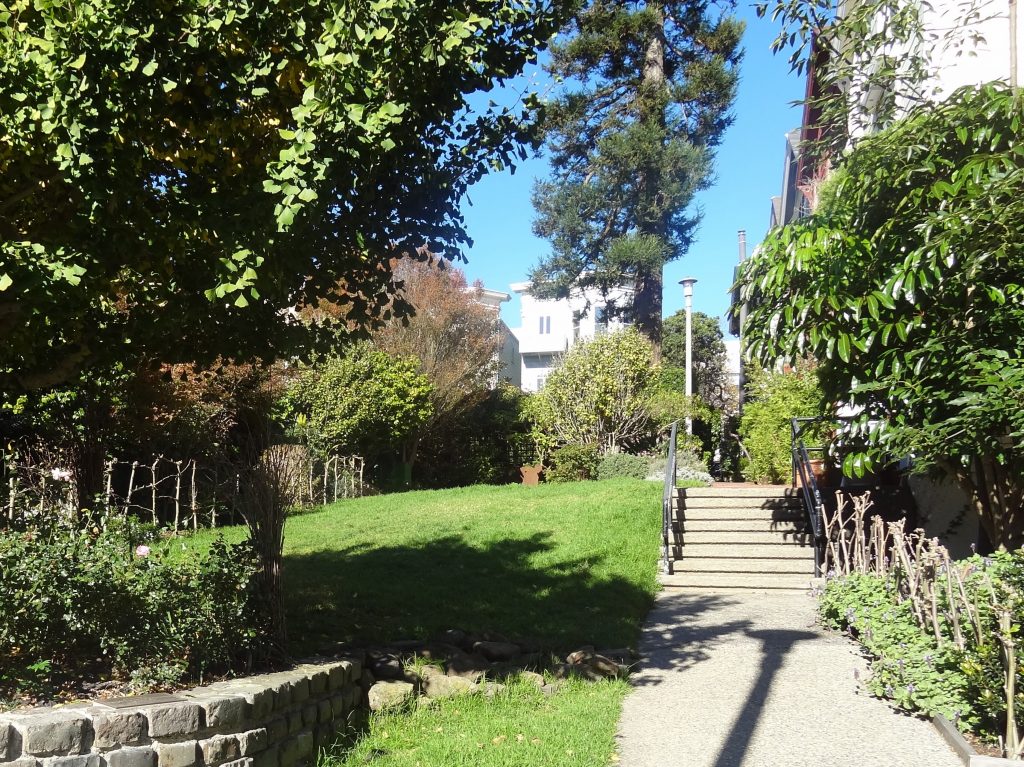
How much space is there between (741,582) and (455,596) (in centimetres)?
383

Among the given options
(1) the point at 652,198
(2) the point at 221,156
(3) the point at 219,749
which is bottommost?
(3) the point at 219,749

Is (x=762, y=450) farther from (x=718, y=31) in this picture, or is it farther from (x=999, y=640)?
(x=999, y=640)

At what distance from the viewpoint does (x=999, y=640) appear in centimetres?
485

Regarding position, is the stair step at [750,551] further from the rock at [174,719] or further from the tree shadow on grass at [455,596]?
the rock at [174,719]

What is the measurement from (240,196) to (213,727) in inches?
122

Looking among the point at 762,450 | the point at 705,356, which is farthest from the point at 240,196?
the point at 705,356

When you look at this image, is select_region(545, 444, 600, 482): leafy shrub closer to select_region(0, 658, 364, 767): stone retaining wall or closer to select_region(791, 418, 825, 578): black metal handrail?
select_region(791, 418, 825, 578): black metal handrail

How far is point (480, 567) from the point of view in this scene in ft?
34.8

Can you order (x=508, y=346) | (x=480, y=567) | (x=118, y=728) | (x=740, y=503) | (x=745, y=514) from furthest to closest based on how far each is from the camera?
(x=508, y=346)
(x=740, y=503)
(x=745, y=514)
(x=480, y=567)
(x=118, y=728)

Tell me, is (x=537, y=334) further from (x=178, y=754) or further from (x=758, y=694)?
(x=178, y=754)

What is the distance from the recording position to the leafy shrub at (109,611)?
4.81 m

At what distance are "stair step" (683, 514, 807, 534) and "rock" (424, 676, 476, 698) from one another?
6382 mm

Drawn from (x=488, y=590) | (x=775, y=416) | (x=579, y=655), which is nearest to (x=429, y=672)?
(x=579, y=655)

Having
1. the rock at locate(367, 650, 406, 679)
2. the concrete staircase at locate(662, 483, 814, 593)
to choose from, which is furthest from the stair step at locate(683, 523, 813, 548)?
the rock at locate(367, 650, 406, 679)
